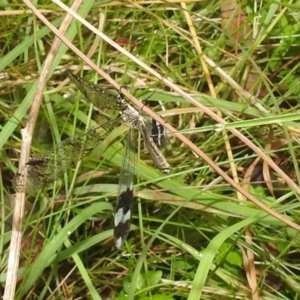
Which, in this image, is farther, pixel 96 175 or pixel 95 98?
pixel 96 175

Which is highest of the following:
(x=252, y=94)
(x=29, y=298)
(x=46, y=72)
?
(x=46, y=72)

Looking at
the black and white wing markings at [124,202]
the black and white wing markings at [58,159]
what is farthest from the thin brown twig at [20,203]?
the black and white wing markings at [124,202]

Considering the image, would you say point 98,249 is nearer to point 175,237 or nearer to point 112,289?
point 112,289

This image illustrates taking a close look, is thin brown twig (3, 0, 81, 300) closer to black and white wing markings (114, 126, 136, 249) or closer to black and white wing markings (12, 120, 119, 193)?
black and white wing markings (12, 120, 119, 193)

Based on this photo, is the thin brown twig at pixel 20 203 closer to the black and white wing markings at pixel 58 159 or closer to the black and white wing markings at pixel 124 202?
the black and white wing markings at pixel 58 159

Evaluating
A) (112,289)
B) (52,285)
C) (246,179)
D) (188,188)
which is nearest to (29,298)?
(52,285)

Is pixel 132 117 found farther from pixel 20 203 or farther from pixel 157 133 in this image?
pixel 20 203
